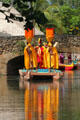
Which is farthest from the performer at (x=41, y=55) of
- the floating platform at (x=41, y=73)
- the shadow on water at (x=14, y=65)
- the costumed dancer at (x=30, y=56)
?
the shadow on water at (x=14, y=65)

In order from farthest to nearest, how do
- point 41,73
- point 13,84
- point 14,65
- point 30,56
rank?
point 14,65 → point 30,56 → point 41,73 → point 13,84

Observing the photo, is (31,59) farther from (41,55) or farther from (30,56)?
(41,55)

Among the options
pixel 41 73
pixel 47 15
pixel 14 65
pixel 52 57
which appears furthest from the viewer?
pixel 47 15

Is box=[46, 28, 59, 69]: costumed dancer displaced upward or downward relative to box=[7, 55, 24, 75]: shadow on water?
upward

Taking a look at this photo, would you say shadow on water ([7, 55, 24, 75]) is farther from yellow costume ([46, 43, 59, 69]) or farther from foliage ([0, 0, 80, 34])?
yellow costume ([46, 43, 59, 69])

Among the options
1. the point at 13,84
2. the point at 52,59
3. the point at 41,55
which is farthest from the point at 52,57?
the point at 13,84

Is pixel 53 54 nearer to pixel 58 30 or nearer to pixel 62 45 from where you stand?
pixel 62 45

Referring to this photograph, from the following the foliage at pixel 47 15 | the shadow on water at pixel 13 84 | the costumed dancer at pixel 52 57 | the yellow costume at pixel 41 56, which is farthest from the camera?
the yellow costume at pixel 41 56

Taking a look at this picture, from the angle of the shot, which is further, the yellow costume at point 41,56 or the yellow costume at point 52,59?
the yellow costume at point 41,56

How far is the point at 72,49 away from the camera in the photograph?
3612 cm

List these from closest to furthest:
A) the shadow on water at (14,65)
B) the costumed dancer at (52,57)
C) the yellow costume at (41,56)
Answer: the costumed dancer at (52,57), the yellow costume at (41,56), the shadow on water at (14,65)

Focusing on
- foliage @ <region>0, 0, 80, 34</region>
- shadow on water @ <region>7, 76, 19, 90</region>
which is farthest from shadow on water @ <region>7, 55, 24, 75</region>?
foliage @ <region>0, 0, 80, 34</region>

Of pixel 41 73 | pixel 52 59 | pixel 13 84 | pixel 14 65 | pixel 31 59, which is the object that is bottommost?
pixel 14 65

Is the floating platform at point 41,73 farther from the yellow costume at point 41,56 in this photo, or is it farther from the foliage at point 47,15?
the foliage at point 47,15
